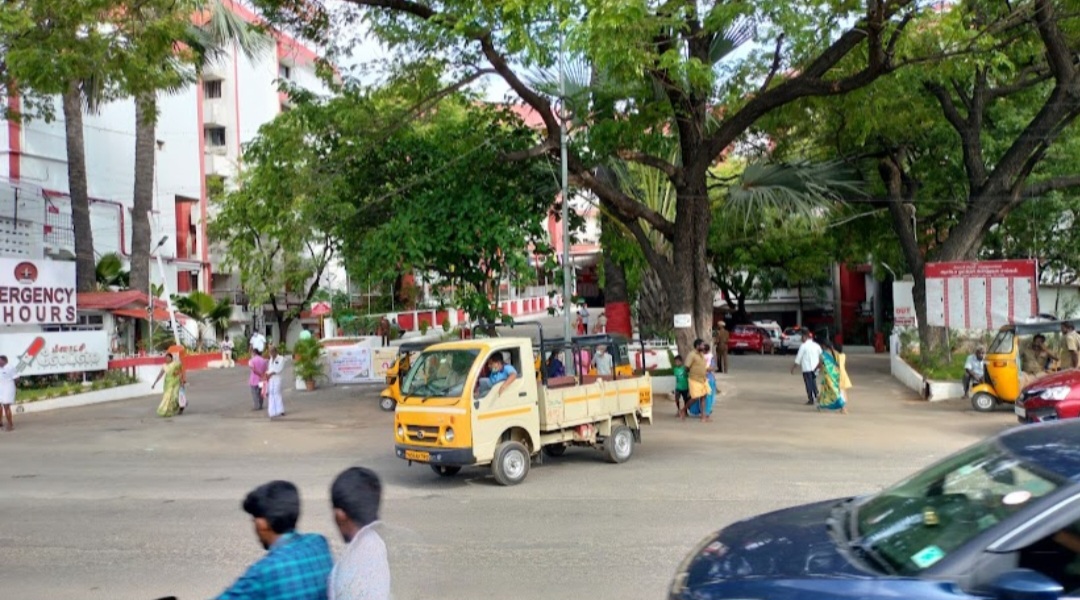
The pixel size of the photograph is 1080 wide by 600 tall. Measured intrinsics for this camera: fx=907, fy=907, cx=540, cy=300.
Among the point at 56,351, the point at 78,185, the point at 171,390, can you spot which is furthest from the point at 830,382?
the point at 78,185

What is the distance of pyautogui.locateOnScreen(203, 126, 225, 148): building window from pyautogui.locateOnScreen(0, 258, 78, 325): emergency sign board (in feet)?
72.1

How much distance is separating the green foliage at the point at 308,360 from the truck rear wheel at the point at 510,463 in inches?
565

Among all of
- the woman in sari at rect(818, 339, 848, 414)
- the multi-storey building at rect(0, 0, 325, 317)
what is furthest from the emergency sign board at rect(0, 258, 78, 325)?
the woman in sari at rect(818, 339, 848, 414)

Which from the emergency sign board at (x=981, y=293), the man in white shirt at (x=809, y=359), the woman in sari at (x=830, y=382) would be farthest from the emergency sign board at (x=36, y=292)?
the emergency sign board at (x=981, y=293)

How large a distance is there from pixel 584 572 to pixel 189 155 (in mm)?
37936

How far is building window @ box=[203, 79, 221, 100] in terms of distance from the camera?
44138 mm

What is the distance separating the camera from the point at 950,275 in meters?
20.3

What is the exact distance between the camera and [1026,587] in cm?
321

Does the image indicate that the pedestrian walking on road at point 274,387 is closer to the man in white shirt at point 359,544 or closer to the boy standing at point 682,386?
the boy standing at point 682,386

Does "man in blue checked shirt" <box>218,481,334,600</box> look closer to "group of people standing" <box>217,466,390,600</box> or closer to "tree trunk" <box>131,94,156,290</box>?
"group of people standing" <box>217,466,390,600</box>

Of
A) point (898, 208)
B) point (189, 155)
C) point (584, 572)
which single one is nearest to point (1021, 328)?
point (898, 208)

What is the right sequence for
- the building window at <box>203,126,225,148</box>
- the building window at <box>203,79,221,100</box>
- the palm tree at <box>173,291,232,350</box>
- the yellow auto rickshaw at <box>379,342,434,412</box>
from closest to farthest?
the yellow auto rickshaw at <box>379,342,434,412</box>, the palm tree at <box>173,291,232,350</box>, the building window at <box>203,79,221,100</box>, the building window at <box>203,126,225,148</box>

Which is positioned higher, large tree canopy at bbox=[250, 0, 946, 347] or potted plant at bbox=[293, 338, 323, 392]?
large tree canopy at bbox=[250, 0, 946, 347]

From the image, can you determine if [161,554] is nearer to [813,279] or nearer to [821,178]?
[821,178]
